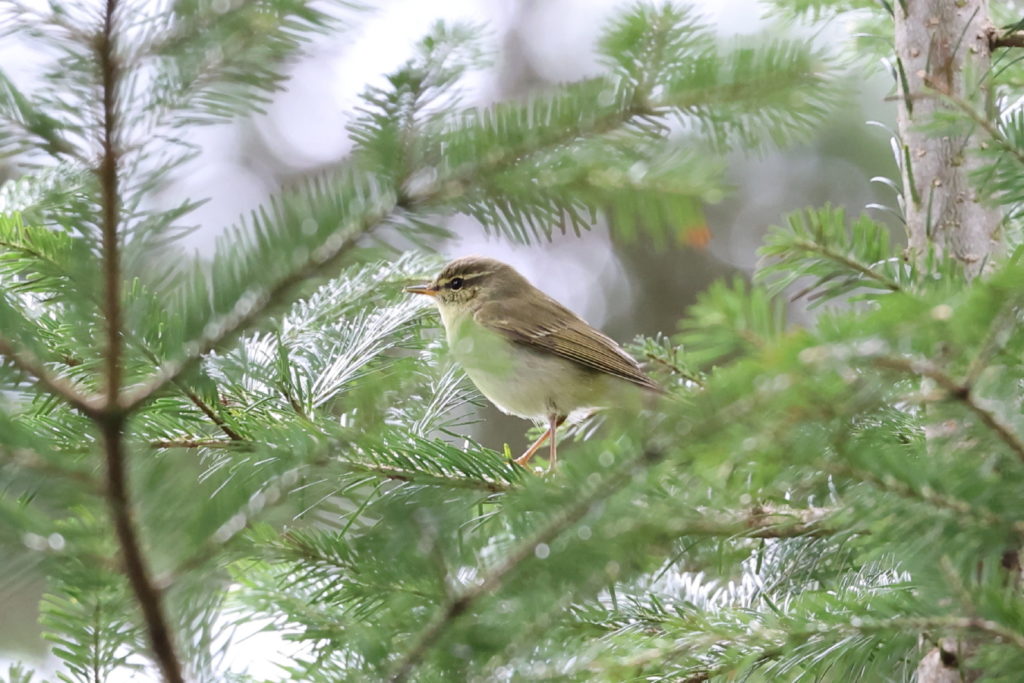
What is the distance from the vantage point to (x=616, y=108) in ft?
4.73

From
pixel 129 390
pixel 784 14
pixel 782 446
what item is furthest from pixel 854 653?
pixel 784 14

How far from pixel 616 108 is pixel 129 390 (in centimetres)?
82

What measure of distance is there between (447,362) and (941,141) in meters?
1.51

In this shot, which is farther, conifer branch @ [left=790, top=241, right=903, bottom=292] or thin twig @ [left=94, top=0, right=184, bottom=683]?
conifer branch @ [left=790, top=241, right=903, bottom=292]

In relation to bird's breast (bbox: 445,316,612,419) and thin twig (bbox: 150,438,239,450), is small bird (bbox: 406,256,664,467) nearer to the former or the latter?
bird's breast (bbox: 445,316,612,419)

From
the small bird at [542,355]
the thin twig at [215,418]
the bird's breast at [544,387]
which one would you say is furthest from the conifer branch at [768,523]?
the bird's breast at [544,387]

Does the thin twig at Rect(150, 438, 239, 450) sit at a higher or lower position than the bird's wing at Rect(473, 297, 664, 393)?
higher

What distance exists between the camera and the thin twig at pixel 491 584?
47.7 inches

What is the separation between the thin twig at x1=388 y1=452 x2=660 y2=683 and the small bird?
229 centimetres

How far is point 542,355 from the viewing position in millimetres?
4129

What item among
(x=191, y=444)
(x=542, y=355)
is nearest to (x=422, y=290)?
(x=542, y=355)

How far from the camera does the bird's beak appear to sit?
11.7 ft

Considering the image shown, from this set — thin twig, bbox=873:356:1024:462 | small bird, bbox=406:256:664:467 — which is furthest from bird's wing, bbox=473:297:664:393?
thin twig, bbox=873:356:1024:462

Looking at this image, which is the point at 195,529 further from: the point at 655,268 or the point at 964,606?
the point at 655,268
